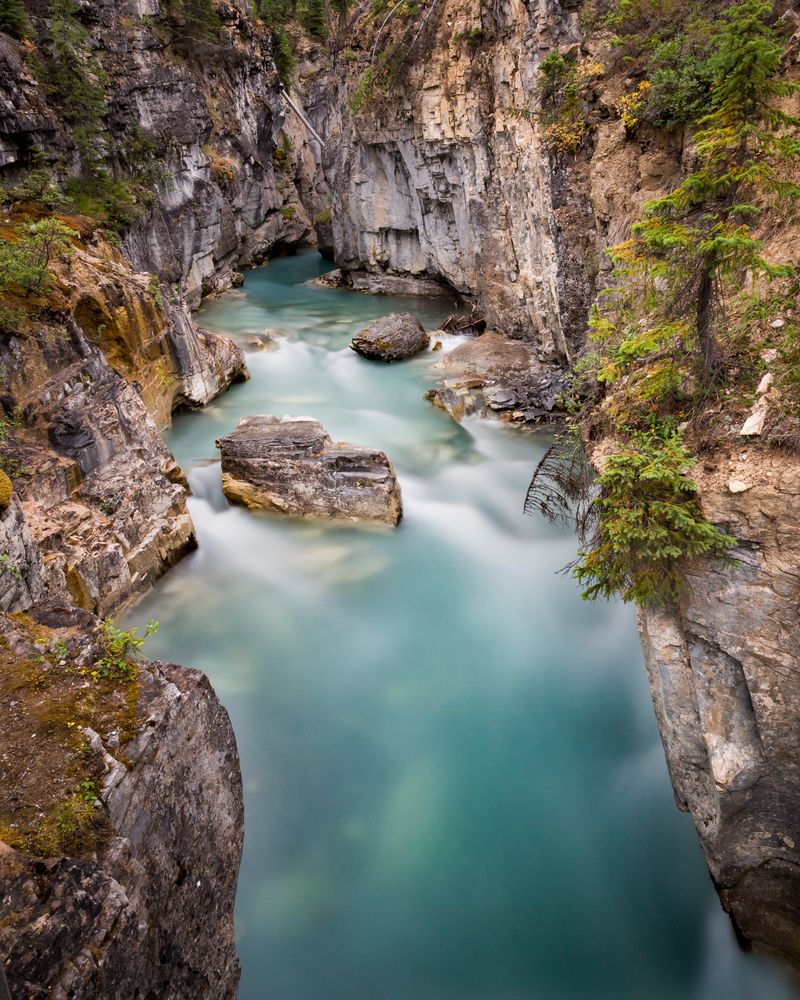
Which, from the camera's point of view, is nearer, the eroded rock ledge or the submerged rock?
the eroded rock ledge

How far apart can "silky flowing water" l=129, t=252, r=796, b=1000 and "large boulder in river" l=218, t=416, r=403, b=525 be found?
0.38 metres

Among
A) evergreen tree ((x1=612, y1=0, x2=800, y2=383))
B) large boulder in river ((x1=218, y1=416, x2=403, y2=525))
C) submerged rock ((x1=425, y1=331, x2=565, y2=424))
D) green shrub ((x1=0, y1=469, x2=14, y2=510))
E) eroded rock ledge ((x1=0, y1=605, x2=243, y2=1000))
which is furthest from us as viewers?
submerged rock ((x1=425, y1=331, x2=565, y2=424))

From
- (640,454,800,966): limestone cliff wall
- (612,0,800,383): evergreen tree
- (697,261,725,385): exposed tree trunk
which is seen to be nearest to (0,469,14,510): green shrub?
(640,454,800,966): limestone cliff wall

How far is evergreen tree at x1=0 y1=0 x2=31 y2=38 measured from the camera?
1418 centimetres

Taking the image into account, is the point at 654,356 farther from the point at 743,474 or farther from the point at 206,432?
the point at 206,432

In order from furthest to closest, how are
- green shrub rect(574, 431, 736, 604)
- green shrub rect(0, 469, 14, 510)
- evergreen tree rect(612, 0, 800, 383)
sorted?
green shrub rect(0, 469, 14, 510) < green shrub rect(574, 431, 736, 604) < evergreen tree rect(612, 0, 800, 383)

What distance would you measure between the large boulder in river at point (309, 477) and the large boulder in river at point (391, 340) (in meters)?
6.42

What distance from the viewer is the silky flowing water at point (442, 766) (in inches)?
223

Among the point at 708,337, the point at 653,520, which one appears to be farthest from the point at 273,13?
the point at 653,520

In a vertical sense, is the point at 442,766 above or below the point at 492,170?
below

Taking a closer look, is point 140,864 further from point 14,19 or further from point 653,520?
point 14,19

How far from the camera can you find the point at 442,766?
7.14 meters

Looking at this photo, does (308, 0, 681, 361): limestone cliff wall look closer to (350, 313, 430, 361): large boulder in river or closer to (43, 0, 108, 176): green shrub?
(350, 313, 430, 361): large boulder in river

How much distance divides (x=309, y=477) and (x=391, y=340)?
763 cm
